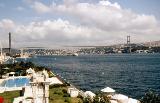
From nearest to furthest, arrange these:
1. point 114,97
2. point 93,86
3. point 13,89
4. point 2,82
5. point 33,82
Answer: point 33,82 < point 114,97 < point 13,89 < point 2,82 < point 93,86

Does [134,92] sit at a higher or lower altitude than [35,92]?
lower

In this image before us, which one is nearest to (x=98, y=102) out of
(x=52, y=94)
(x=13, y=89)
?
(x=52, y=94)

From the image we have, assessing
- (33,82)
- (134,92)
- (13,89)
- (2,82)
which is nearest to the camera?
(33,82)

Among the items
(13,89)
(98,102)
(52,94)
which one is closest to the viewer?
(98,102)

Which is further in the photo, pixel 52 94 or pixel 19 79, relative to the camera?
pixel 19 79

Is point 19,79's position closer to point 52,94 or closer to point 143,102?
point 52,94

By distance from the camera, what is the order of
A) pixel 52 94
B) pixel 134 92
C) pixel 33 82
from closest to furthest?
pixel 33 82, pixel 52 94, pixel 134 92

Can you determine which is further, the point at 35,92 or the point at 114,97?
the point at 114,97

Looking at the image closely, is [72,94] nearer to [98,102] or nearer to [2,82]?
[98,102]

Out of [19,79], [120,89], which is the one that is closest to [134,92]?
[120,89]
